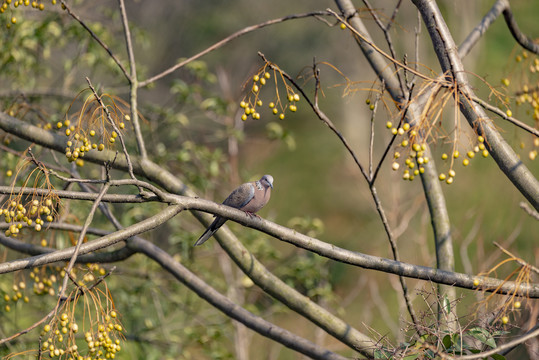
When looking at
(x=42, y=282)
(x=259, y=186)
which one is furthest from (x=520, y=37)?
(x=42, y=282)

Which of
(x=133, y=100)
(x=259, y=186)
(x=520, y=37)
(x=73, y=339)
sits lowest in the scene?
(x=73, y=339)

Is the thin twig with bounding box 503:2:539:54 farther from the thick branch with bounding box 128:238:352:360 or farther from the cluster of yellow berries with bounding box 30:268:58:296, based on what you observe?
Answer: the cluster of yellow berries with bounding box 30:268:58:296

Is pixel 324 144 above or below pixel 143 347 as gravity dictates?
above

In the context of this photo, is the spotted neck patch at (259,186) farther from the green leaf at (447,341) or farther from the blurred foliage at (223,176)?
the green leaf at (447,341)

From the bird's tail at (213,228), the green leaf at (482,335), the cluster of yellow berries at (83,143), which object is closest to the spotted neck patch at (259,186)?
the bird's tail at (213,228)

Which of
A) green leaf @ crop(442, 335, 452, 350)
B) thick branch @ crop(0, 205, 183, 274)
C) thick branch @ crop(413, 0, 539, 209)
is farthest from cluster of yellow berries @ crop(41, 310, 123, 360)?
thick branch @ crop(413, 0, 539, 209)

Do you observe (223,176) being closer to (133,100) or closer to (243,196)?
(243,196)

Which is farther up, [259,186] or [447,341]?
[259,186]

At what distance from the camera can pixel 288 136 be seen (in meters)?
5.38

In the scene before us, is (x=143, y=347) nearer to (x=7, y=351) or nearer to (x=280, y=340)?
(x=7, y=351)

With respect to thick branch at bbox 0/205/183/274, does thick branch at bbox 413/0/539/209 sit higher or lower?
higher

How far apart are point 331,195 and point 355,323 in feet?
9.38

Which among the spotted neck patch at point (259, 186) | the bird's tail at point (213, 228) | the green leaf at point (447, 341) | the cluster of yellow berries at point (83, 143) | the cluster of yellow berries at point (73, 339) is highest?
the spotted neck patch at point (259, 186)

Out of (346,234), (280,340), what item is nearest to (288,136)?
(280,340)
